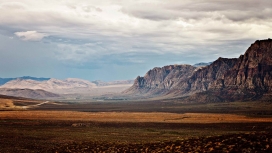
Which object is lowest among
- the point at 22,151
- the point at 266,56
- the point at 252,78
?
the point at 22,151

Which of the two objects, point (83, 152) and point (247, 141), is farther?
point (83, 152)

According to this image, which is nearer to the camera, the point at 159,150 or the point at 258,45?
the point at 159,150

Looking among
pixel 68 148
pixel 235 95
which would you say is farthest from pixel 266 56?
pixel 68 148

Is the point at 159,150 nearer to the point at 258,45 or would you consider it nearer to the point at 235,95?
the point at 235,95

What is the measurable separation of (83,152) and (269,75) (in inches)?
6751

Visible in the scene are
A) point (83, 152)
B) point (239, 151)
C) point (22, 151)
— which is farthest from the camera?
point (22, 151)

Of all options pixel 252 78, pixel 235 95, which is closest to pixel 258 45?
pixel 252 78

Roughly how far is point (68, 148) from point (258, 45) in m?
181

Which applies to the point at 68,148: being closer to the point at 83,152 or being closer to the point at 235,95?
the point at 83,152

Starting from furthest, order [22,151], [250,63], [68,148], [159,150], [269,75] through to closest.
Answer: [250,63], [269,75], [22,151], [68,148], [159,150]

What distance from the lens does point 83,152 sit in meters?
30.1

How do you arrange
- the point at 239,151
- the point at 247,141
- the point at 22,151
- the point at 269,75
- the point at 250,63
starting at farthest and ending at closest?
the point at 250,63
the point at 269,75
the point at 22,151
the point at 247,141
the point at 239,151

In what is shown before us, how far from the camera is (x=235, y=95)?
187 m

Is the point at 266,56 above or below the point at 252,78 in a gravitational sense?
above
